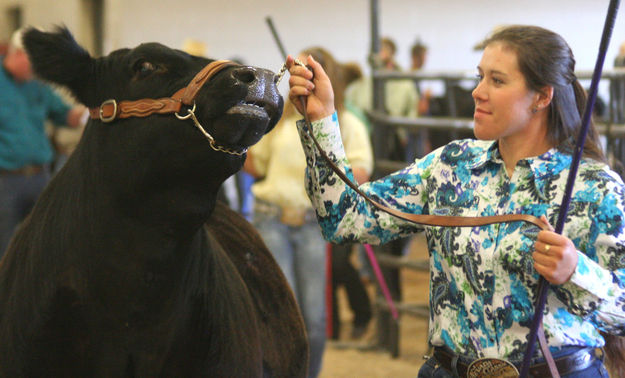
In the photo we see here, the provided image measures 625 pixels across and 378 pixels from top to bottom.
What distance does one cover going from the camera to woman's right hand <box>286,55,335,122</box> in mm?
2152

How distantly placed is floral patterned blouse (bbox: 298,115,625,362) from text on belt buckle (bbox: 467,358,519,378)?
3 cm

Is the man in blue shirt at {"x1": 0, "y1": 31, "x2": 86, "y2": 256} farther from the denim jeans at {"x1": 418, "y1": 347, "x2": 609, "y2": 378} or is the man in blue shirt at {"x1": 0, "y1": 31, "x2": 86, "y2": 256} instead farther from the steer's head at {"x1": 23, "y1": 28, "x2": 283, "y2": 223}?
the denim jeans at {"x1": 418, "y1": 347, "x2": 609, "y2": 378}

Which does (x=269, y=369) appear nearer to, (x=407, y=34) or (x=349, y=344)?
(x=349, y=344)

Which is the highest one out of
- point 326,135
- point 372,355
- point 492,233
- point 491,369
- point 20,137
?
→ point 326,135

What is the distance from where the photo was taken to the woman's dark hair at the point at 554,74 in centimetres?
202

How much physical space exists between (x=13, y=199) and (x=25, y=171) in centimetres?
20

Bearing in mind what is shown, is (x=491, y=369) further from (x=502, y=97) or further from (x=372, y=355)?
(x=372, y=355)

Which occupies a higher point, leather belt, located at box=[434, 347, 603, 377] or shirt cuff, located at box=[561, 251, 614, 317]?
shirt cuff, located at box=[561, 251, 614, 317]

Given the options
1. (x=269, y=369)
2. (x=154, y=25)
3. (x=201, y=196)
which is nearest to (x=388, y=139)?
(x=269, y=369)

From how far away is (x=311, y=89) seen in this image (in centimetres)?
218

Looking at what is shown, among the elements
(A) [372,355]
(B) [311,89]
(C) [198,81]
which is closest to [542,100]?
(B) [311,89]

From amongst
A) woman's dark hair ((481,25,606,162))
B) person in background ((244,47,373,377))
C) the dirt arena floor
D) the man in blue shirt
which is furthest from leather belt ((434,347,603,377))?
the man in blue shirt

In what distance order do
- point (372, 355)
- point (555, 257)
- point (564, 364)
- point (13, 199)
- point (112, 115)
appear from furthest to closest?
1. point (372, 355)
2. point (13, 199)
3. point (112, 115)
4. point (564, 364)
5. point (555, 257)

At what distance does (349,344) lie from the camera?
582cm
